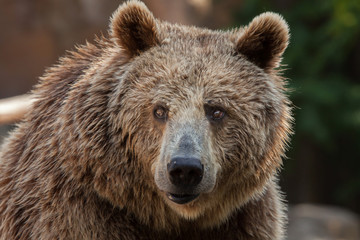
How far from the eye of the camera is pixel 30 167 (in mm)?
4418

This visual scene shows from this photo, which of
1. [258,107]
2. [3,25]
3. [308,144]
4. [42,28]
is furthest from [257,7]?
[258,107]

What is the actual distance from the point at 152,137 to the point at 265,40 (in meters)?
1.12

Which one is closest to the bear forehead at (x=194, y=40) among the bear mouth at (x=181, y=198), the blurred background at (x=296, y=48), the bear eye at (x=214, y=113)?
the bear eye at (x=214, y=113)

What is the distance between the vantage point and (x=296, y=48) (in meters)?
12.7

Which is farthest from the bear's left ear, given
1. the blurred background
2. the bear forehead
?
the blurred background

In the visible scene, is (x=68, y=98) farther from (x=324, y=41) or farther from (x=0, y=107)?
(x=324, y=41)

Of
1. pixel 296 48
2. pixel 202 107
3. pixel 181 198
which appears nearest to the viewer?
pixel 181 198

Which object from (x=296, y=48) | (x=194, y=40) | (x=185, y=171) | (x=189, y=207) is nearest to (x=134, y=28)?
(x=194, y=40)

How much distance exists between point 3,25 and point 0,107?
6.35 metres

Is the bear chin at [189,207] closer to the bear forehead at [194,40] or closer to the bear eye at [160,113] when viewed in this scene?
the bear eye at [160,113]

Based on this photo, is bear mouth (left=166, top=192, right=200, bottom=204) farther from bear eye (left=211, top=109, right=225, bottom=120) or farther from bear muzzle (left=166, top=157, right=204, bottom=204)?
bear eye (left=211, top=109, right=225, bottom=120)

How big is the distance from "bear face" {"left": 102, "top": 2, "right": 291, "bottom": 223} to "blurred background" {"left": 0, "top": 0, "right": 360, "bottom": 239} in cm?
762

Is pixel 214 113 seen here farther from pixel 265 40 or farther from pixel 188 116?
pixel 265 40

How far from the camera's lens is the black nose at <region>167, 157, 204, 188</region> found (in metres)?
3.78
